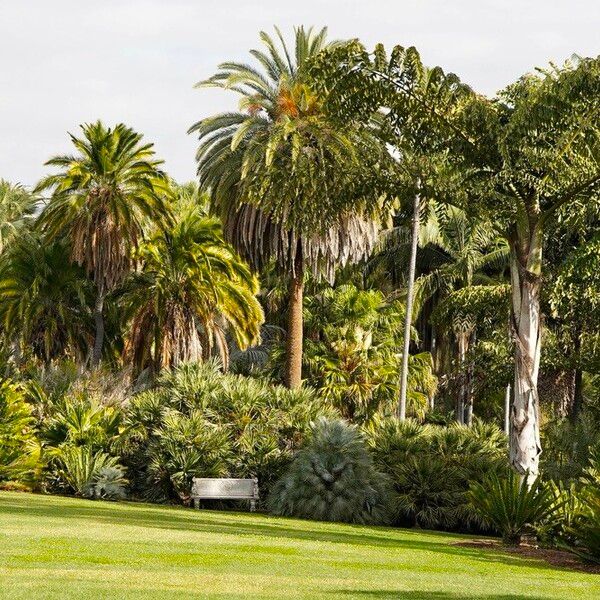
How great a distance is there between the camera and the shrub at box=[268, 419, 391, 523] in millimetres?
24000

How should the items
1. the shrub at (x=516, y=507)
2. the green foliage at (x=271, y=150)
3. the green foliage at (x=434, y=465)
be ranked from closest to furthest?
the shrub at (x=516, y=507)
the green foliage at (x=434, y=465)
the green foliage at (x=271, y=150)

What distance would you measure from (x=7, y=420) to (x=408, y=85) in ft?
39.4

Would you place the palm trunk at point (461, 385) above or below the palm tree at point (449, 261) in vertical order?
below

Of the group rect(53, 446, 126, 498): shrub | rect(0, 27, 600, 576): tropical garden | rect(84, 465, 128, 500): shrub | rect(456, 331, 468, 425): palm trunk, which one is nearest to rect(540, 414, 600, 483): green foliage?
rect(0, 27, 600, 576): tropical garden

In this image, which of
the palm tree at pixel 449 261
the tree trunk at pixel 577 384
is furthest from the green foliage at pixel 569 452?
the palm tree at pixel 449 261

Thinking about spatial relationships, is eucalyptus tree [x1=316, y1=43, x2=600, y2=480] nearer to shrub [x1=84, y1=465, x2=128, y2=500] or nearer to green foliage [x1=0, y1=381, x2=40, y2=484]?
shrub [x1=84, y1=465, x2=128, y2=500]

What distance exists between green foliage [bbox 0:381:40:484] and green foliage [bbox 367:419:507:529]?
24.4ft

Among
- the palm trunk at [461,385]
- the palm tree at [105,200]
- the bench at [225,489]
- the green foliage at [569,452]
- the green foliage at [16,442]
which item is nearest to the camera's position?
the green foliage at [569,452]

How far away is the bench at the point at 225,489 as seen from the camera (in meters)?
26.2

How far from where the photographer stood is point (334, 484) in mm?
24250

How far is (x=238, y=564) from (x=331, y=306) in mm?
30162

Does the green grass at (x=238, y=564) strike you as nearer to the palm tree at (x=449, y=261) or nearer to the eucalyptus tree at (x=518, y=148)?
the eucalyptus tree at (x=518, y=148)

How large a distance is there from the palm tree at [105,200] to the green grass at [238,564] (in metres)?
18.0

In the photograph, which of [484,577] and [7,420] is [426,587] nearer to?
[484,577]
